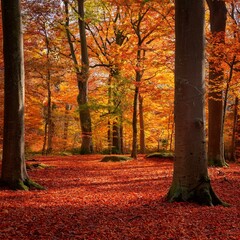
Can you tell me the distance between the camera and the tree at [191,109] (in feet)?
17.7

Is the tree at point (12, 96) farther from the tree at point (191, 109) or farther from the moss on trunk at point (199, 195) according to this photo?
the tree at point (191, 109)

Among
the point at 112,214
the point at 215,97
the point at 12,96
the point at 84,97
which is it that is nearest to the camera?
the point at 112,214

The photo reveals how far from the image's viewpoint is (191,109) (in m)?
5.39

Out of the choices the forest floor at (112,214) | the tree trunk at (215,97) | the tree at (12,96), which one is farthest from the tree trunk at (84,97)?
the tree at (12,96)

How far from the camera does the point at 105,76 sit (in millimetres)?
23594

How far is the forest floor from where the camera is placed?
12.6ft

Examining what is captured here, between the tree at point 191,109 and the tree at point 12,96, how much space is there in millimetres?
3642

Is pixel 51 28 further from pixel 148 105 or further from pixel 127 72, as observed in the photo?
pixel 148 105

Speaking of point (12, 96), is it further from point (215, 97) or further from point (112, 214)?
point (215, 97)

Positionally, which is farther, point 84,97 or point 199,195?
point 84,97

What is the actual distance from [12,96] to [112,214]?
3635mm

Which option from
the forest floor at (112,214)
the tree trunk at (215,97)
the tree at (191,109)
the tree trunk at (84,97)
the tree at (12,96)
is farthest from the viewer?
the tree trunk at (84,97)

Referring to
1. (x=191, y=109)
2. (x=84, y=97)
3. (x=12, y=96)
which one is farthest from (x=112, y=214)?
(x=84, y=97)

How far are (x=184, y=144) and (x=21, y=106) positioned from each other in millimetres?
3826
